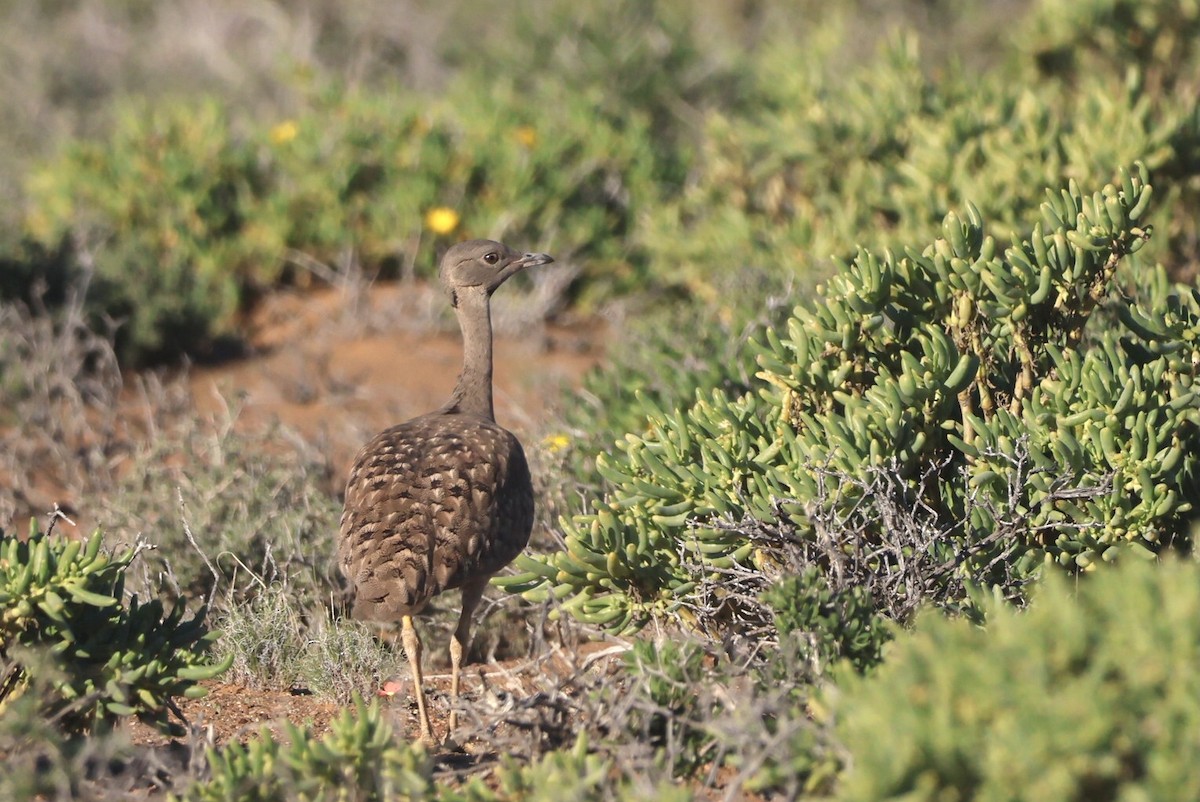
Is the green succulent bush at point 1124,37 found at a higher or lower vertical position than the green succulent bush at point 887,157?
higher

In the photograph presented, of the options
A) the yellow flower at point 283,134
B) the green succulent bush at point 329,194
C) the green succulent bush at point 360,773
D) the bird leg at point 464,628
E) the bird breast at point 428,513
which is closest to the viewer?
the green succulent bush at point 360,773

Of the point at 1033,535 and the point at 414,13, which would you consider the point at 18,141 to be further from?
the point at 1033,535

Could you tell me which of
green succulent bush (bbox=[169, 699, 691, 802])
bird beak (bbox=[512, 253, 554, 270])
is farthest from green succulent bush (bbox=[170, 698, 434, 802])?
bird beak (bbox=[512, 253, 554, 270])

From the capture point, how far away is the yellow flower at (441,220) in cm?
949

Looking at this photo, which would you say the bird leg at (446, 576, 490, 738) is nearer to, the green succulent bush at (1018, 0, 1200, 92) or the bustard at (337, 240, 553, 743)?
the bustard at (337, 240, 553, 743)

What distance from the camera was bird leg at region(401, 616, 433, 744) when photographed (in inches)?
197

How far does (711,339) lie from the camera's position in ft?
24.2

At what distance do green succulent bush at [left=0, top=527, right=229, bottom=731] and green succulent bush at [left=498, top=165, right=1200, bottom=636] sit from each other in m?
1.08

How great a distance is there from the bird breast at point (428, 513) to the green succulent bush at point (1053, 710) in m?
2.27

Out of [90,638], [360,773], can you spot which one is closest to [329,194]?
[90,638]

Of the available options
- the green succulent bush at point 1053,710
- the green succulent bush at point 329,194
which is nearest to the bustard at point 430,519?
the green succulent bush at point 1053,710

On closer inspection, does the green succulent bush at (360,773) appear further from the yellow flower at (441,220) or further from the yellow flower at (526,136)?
the yellow flower at (526,136)

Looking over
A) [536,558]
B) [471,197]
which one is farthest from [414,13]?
[536,558]

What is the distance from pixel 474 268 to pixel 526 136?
3.57 meters
